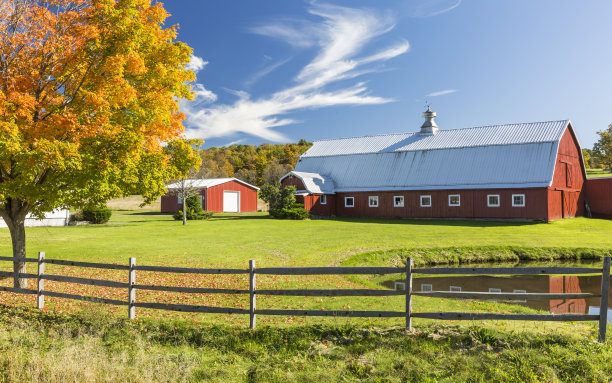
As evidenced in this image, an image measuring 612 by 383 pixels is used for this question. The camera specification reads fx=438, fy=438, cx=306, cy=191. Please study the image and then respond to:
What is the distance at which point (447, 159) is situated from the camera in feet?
147

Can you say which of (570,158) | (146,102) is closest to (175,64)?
(146,102)

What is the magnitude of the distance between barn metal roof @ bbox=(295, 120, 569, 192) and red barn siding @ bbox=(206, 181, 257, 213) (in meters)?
10.1

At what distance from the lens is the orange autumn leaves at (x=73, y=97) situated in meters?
12.2

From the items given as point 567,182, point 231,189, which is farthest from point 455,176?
point 231,189

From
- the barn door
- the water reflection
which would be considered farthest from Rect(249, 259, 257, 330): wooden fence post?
the barn door

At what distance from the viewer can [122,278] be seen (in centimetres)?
1625

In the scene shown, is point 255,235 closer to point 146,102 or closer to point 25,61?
point 146,102

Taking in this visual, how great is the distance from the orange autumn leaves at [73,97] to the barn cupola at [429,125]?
41.8 metres

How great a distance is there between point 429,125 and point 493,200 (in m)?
14.0

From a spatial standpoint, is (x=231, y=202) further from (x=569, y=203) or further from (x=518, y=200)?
(x=569, y=203)

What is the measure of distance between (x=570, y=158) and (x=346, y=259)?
1321 inches

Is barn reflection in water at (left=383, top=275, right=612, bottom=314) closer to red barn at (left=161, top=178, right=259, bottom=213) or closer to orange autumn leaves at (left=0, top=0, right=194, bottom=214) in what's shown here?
orange autumn leaves at (left=0, top=0, right=194, bottom=214)

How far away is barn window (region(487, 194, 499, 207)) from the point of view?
39969 millimetres

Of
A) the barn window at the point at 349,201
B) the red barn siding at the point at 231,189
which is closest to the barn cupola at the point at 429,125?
the barn window at the point at 349,201
